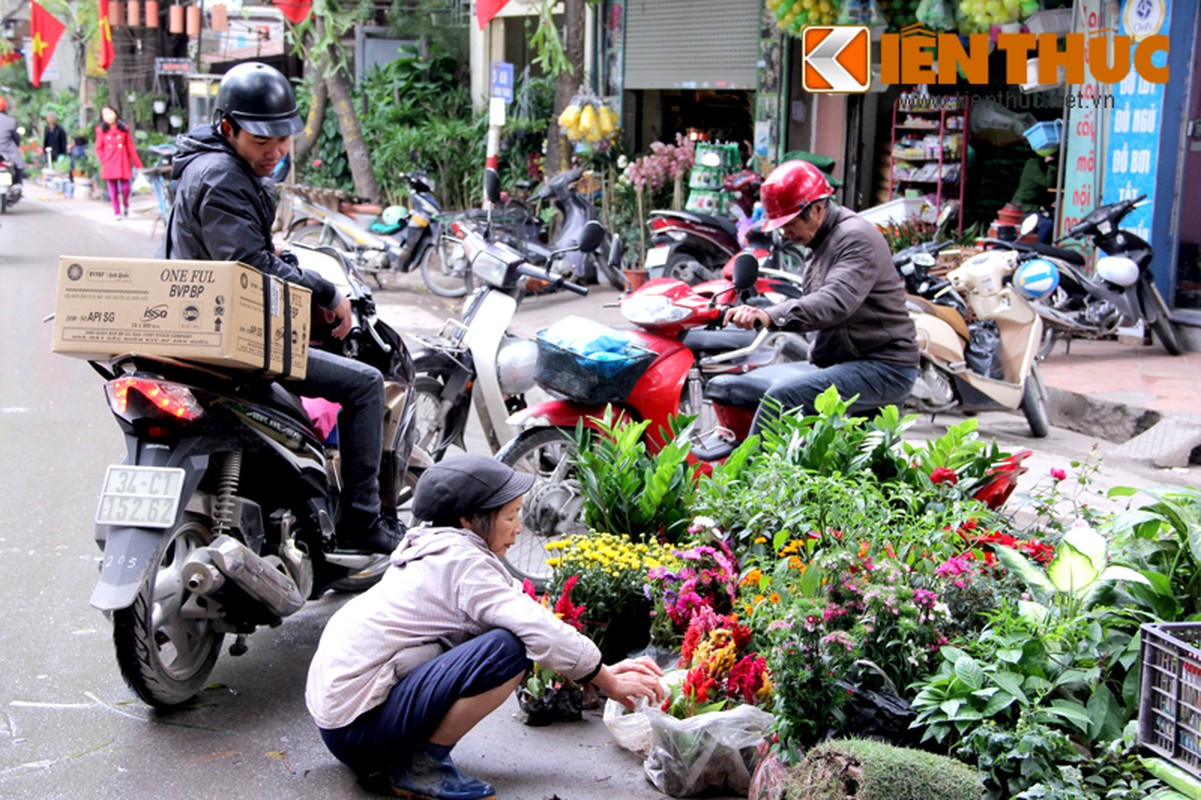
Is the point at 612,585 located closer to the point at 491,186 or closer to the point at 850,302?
the point at 850,302

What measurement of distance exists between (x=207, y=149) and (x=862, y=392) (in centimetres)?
276

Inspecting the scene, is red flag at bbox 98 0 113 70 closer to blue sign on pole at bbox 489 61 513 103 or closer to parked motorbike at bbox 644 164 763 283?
blue sign on pole at bbox 489 61 513 103

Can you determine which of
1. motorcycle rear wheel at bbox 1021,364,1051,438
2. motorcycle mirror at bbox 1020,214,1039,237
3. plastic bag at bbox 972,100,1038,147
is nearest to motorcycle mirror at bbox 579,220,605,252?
motorcycle rear wheel at bbox 1021,364,1051,438

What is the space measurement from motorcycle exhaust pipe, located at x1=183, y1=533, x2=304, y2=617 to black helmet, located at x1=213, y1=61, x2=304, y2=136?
1.43 metres

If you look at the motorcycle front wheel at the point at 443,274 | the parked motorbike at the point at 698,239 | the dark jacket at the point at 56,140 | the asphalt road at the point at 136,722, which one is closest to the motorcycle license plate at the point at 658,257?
the parked motorbike at the point at 698,239

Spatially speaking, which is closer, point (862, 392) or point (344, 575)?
point (344, 575)

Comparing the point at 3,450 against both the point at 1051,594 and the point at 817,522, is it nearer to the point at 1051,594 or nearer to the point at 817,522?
the point at 817,522

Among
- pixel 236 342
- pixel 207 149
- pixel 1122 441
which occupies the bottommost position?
pixel 1122 441

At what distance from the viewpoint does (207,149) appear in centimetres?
439

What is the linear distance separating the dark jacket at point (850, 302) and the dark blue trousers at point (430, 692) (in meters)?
2.12

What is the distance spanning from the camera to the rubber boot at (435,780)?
3453 mm

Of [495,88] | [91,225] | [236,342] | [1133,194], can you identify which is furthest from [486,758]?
[91,225]

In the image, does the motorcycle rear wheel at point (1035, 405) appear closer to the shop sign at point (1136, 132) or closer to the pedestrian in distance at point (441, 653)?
the shop sign at point (1136, 132)

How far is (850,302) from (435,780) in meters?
2.60
